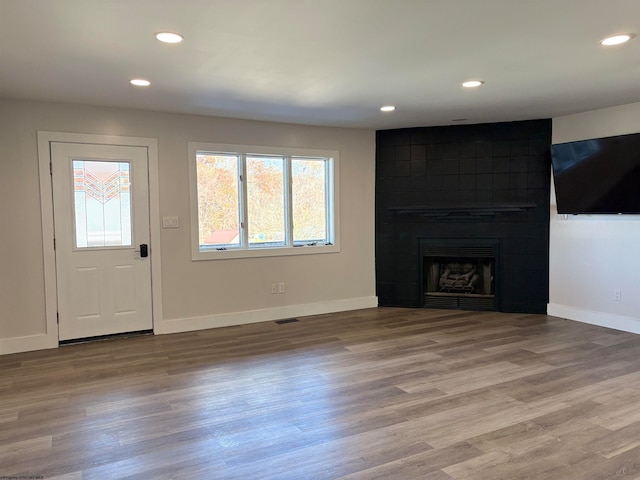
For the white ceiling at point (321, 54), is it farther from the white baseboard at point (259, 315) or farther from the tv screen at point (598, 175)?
the white baseboard at point (259, 315)

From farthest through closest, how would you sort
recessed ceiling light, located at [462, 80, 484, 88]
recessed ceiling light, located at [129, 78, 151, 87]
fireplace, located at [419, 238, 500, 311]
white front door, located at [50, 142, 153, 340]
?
fireplace, located at [419, 238, 500, 311] → white front door, located at [50, 142, 153, 340] → recessed ceiling light, located at [462, 80, 484, 88] → recessed ceiling light, located at [129, 78, 151, 87]

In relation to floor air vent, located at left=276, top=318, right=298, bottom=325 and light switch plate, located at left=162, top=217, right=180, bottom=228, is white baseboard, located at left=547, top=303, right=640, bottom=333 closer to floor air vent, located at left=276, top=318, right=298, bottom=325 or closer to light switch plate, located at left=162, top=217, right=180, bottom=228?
floor air vent, located at left=276, top=318, right=298, bottom=325

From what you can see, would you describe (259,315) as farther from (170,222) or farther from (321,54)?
(321,54)

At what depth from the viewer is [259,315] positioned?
5.51 metres

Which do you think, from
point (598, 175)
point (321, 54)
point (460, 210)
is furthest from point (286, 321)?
point (598, 175)

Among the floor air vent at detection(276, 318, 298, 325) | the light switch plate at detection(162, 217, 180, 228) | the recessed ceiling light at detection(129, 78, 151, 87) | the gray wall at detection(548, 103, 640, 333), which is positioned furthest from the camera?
the floor air vent at detection(276, 318, 298, 325)

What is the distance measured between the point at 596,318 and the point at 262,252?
395cm

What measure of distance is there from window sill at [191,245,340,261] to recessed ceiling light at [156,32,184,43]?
2715mm

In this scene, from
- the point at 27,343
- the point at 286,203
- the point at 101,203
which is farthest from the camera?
the point at 286,203

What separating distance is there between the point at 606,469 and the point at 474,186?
402 centimetres

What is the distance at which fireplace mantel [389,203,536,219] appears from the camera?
5.68 metres

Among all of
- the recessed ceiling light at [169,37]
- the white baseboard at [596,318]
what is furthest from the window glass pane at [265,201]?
the white baseboard at [596,318]

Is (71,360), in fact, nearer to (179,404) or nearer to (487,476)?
(179,404)

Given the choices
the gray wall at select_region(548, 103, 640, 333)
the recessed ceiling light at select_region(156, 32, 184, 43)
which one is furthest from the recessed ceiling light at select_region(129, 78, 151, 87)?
the gray wall at select_region(548, 103, 640, 333)
